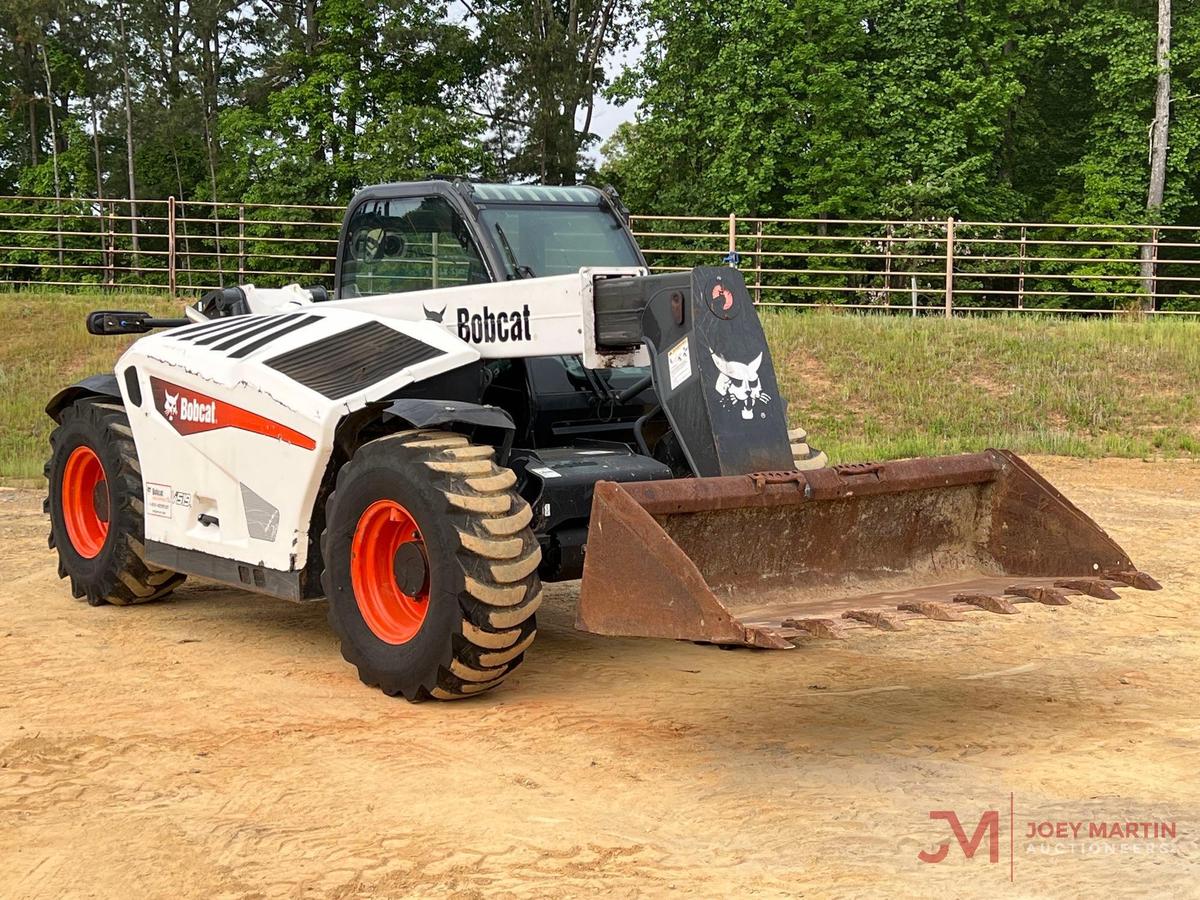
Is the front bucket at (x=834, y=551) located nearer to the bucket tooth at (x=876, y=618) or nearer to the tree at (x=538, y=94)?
the bucket tooth at (x=876, y=618)

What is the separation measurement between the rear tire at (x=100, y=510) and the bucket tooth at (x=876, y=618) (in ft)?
15.0

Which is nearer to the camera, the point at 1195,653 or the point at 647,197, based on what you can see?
the point at 1195,653

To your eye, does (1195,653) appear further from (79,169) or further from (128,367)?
(79,169)

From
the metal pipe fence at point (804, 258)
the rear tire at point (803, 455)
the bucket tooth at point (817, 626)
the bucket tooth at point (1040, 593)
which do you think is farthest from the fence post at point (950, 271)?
the bucket tooth at point (817, 626)

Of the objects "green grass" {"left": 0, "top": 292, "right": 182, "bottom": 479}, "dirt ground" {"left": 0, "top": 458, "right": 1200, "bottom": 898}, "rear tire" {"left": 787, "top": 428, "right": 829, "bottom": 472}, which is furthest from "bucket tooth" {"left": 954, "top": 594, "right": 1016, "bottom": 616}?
"green grass" {"left": 0, "top": 292, "right": 182, "bottom": 479}

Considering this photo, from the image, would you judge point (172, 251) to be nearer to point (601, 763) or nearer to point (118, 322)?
point (118, 322)

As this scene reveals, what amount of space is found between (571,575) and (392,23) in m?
34.7

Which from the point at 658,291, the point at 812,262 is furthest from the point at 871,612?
the point at 812,262

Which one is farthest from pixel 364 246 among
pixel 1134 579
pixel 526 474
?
pixel 1134 579

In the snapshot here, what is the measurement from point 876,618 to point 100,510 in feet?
17.7

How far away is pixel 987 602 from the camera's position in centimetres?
613

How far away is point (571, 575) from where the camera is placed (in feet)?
23.3

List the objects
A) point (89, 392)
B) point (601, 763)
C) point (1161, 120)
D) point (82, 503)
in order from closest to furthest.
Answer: point (601, 763)
point (89, 392)
point (82, 503)
point (1161, 120)

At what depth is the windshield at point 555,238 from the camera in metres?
7.89
